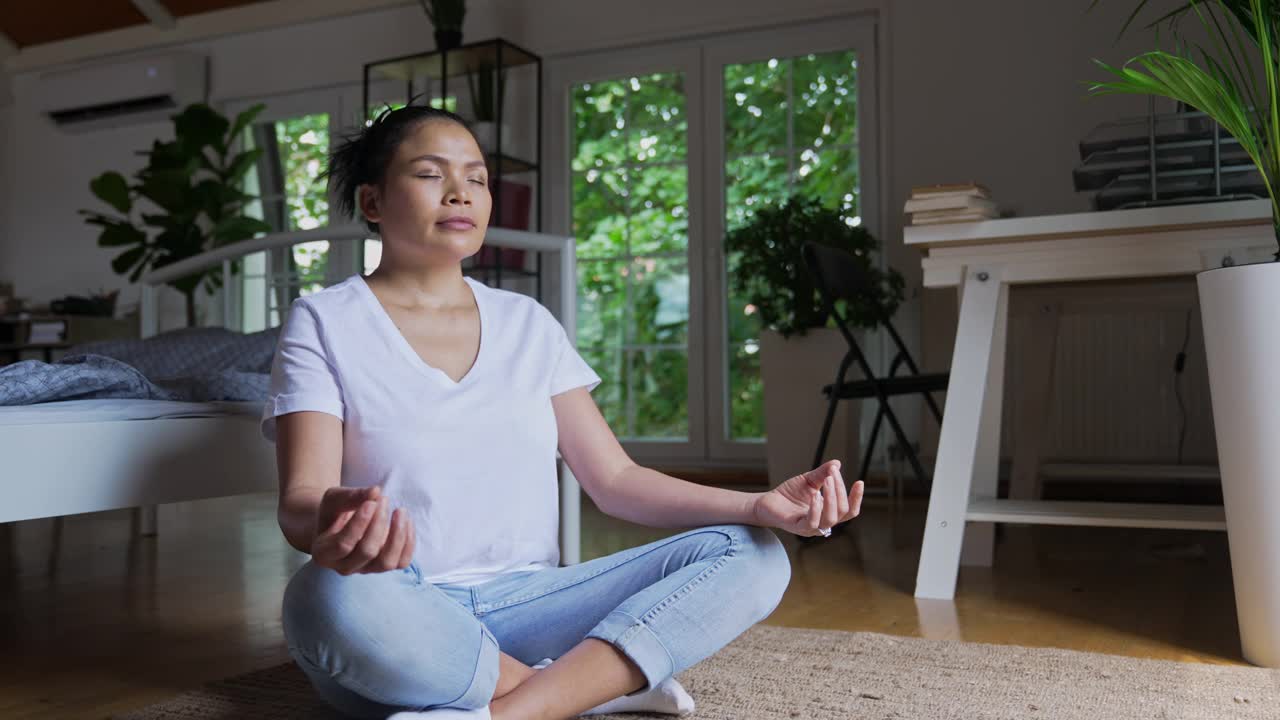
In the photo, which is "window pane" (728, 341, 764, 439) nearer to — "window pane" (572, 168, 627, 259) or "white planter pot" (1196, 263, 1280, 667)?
"window pane" (572, 168, 627, 259)

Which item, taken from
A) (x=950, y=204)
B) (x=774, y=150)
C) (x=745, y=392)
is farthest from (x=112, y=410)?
(x=774, y=150)

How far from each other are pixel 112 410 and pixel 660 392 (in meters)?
3.50

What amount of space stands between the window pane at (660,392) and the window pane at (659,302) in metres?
0.07

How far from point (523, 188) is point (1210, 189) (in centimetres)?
315

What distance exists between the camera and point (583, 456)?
150 cm

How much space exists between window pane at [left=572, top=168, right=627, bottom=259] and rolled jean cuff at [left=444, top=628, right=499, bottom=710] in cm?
395

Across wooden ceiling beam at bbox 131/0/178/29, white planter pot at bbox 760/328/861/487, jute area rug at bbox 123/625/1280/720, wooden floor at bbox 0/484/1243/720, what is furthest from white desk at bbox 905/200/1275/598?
wooden ceiling beam at bbox 131/0/178/29

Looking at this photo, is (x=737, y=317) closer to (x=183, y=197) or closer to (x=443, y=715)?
(x=183, y=197)

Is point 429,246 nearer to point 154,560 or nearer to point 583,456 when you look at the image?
point 583,456

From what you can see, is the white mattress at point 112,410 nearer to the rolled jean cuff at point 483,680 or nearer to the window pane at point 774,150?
the rolled jean cuff at point 483,680

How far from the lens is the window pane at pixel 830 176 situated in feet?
15.4

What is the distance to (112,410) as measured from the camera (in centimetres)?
163

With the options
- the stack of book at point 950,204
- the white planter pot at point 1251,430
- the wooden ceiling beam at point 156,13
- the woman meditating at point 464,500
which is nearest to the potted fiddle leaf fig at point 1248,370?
the white planter pot at point 1251,430

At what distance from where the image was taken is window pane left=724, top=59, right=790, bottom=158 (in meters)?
4.79
